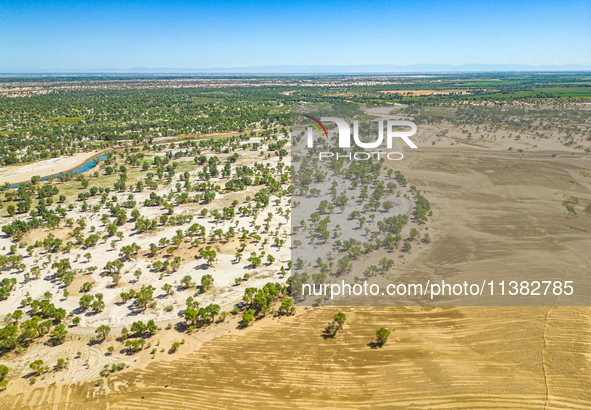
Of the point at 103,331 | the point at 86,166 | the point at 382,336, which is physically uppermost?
the point at 86,166

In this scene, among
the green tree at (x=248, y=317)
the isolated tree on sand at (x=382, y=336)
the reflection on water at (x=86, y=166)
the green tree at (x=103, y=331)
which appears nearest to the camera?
the isolated tree on sand at (x=382, y=336)

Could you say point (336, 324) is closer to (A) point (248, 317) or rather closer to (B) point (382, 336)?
(B) point (382, 336)

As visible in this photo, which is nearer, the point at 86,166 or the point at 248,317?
the point at 248,317

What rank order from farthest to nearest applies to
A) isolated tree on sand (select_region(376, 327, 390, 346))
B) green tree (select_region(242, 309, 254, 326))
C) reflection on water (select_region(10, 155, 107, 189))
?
1. reflection on water (select_region(10, 155, 107, 189))
2. green tree (select_region(242, 309, 254, 326))
3. isolated tree on sand (select_region(376, 327, 390, 346))

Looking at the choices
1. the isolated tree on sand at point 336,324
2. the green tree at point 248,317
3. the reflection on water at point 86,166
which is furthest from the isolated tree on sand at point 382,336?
the reflection on water at point 86,166

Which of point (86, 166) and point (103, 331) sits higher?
point (86, 166)

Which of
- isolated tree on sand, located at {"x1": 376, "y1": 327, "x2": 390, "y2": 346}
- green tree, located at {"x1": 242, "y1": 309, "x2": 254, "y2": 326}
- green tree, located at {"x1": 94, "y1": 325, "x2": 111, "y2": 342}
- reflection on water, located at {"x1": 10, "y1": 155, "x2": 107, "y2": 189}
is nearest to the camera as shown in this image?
isolated tree on sand, located at {"x1": 376, "y1": 327, "x2": 390, "y2": 346}

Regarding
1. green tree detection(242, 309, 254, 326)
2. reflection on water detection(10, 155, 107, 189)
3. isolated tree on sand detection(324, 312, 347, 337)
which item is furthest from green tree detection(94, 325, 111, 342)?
reflection on water detection(10, 155, 107, 189)

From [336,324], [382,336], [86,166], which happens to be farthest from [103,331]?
[86,166]

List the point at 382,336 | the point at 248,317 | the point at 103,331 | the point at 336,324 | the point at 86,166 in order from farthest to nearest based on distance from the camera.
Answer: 1. the point at 86,166
2. the point at 248,317
3. the point at 336,324
4. the point at 103,331
5. the point at 382,336

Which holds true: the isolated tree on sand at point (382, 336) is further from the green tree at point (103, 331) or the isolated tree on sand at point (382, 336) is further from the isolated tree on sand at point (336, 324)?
the green tree at point (103, 331)

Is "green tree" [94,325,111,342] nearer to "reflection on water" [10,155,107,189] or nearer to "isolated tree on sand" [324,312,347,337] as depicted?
"isolated tree on sand" [324,312,347,337]

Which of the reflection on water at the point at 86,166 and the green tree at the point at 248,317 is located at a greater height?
the reflection on water at the point at 86,166
